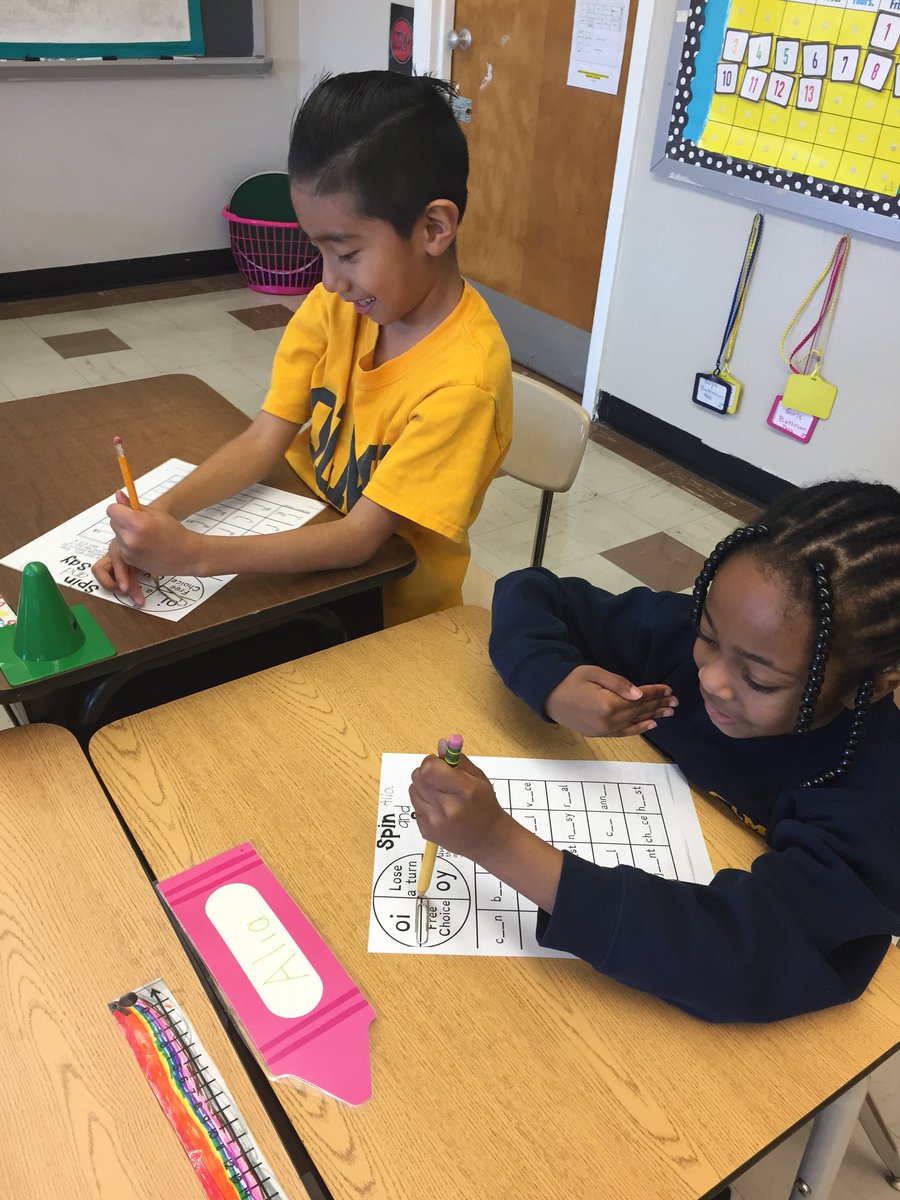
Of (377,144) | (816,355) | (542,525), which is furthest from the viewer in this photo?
(816,355)

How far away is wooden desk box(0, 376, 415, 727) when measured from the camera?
1.06m

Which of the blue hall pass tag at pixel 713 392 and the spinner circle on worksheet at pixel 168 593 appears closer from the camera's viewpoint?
the spinner circle on worksheet at pixel 168 593

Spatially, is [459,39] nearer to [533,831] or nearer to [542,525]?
[542,525]

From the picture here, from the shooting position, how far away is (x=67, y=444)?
140 centimetres

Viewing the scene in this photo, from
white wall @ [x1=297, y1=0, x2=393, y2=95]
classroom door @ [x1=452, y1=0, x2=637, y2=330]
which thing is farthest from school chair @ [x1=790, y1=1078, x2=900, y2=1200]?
white wall @ [x1=297, y1=0, x2=393, y2=95]

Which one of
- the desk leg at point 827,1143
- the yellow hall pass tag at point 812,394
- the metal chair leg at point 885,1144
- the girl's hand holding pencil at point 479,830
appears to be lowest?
the metal chair leg at point 885,1144

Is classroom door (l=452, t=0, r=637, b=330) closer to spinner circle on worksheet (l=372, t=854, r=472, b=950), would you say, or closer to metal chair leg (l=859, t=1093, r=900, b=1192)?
metal chair leg (l=859, t=1093, r=900, b=1192)

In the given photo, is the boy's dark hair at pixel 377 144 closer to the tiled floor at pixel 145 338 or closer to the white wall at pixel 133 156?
the tiled floor at pixel 145 338

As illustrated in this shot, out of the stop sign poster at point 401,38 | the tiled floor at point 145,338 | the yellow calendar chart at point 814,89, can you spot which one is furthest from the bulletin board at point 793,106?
the tiled floor at point 145,338

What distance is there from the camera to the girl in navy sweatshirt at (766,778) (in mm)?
723

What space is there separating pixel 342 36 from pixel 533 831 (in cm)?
412

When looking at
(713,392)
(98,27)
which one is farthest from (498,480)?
(98,27)

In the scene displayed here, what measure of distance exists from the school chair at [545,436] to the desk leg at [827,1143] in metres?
1.03

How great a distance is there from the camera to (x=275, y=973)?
0.73m
